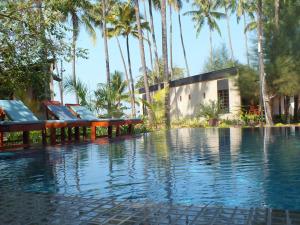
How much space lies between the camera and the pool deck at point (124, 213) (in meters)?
3.04

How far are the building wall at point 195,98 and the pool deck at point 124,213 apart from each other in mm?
20685

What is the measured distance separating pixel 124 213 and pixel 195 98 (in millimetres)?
23816

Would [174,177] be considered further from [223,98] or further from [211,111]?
[223,98]

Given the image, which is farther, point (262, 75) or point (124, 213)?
point (262, 75)

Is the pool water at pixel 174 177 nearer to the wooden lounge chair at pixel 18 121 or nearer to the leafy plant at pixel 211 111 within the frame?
the wooden lounge chair at pixel 18 121

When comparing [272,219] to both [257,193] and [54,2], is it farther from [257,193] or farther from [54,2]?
[54,2]

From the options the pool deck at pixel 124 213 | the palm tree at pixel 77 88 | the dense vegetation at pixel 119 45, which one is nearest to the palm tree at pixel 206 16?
the dense vegetation at pixel 119 45

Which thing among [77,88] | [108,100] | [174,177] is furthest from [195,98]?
[174,177]

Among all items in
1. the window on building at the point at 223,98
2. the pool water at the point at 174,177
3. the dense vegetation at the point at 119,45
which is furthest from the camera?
the window on building at the point at 223,98

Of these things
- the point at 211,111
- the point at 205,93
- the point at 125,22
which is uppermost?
the point at 125,22

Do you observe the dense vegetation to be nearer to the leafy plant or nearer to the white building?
the white building

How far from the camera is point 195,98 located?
88.1 feet

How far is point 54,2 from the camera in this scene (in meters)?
8.77

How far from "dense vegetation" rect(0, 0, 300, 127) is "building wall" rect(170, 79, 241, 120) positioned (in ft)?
2.76
